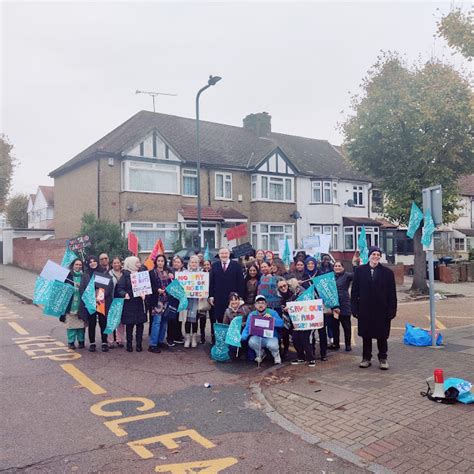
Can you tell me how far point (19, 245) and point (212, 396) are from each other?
27.2 metres

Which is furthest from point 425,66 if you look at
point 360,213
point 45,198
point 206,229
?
point 45,198

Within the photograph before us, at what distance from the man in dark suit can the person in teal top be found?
2.40 m

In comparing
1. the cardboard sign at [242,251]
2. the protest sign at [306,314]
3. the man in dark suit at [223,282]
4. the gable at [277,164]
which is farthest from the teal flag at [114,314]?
the gable at [277,164]

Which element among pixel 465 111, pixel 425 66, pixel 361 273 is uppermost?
pixel 425 66

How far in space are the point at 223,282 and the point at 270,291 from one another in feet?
2.97

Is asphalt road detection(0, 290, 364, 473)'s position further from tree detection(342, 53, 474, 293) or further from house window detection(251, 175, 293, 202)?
house window detection(251, 175, 293, 202)

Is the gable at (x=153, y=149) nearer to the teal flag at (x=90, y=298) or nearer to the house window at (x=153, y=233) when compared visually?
the house window at (x=153, y=233)

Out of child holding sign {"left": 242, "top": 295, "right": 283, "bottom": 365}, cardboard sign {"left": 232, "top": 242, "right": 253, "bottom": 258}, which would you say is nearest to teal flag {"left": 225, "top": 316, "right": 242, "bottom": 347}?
child holding sign {"left": 242, "top": 295, "right": 283, "bottom": 365}

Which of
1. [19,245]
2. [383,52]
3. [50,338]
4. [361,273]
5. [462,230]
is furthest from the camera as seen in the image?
[462,230]

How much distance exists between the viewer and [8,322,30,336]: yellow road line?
9.98 metres

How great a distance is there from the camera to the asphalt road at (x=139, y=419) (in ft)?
13.4

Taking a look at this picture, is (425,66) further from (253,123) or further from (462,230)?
(462,230)

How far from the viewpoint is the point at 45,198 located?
4800 cm

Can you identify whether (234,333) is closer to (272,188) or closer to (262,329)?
(262,329)
